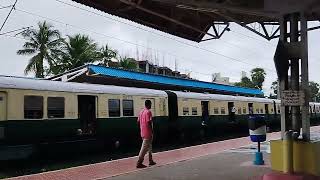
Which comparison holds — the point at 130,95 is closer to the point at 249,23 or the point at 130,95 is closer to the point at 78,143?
the point at 78,143

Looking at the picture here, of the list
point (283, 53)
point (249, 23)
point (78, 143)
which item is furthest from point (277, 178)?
point (78, 143)

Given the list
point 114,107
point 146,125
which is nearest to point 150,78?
point 114,107

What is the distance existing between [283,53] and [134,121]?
1018cm

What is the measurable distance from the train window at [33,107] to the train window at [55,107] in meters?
0.38

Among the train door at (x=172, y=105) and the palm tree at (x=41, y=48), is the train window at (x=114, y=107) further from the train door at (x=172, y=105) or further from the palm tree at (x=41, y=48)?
the palm tree at (x=41, y=48)

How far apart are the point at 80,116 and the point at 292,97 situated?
8.77 m

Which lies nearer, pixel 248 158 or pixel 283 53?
pixel 283 53

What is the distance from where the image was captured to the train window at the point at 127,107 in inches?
731

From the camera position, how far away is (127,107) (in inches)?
739

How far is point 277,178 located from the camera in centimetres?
858

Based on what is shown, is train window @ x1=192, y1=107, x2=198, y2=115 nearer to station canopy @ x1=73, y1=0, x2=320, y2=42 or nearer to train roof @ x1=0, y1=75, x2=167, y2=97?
train roof @ x1=0, y1=75, x2=167, y2=97

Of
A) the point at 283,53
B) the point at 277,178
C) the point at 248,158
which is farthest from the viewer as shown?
the point at 248,158

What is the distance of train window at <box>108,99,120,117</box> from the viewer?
58.0 ft

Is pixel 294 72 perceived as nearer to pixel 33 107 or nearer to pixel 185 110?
pixel 33 107
